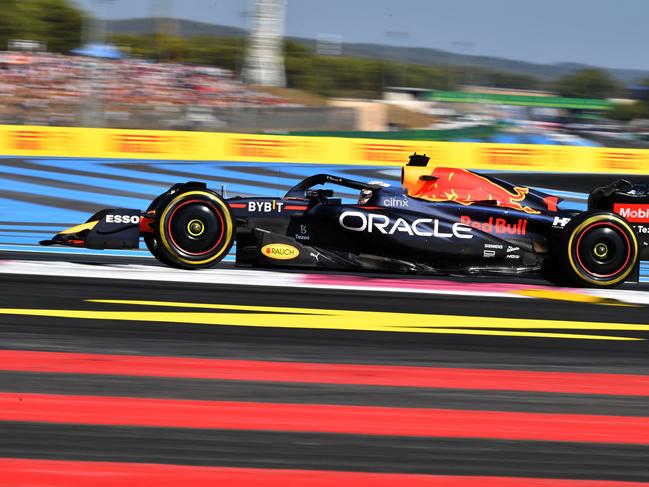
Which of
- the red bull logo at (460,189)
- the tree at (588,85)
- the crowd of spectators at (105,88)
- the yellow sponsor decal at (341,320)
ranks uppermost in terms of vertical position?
the tree at (588,85)

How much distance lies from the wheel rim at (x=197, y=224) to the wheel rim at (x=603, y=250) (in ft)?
10.9

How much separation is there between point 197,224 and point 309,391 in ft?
12.5

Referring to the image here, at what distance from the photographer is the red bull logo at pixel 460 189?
8.45m

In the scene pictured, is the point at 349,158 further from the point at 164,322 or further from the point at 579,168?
the point at 164,322

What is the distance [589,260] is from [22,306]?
16.5ft

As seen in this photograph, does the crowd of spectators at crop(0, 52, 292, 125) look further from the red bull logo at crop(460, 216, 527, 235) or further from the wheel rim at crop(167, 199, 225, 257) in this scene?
the red bull logo at crop(460, 216, 527, 235)

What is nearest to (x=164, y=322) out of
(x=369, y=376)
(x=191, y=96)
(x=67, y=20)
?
(x=369, y=376)

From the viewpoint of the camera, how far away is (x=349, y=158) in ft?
51.0

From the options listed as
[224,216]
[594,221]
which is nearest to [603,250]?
[594,221]

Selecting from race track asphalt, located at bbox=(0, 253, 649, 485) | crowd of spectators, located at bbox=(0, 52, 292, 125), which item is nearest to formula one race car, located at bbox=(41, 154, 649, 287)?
race track asphalt, located at bbox=(0, 253, 649, 485)

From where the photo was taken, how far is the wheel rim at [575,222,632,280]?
330 inches

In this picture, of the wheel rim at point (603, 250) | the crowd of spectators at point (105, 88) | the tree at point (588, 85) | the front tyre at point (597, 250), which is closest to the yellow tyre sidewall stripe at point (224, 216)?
the front tyre at point (597, 250)

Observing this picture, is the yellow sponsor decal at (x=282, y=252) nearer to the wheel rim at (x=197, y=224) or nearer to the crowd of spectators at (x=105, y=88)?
the wheel rim at (x=197, y=224)

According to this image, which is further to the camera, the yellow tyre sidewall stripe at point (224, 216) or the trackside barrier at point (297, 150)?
the trackside barrier at point (297, 150)
